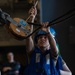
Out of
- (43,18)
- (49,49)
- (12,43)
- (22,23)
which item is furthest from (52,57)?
(12,43)

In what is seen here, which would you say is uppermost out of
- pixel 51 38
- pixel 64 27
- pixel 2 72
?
pixel 64 27

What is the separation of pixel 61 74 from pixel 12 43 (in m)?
4.11

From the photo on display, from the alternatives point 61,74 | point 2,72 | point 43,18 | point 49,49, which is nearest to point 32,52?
point 49,49

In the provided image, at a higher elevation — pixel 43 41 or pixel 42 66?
pixel 43 41

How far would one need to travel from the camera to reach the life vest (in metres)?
1.66

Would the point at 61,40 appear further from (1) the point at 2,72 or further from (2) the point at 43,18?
(1) the point at 2,72

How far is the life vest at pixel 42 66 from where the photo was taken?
5.44 ft

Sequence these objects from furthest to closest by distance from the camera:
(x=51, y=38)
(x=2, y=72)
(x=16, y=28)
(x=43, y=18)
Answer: (x=43, y=18) < (x=2, y=72) < (x=51, y=38) < (x=16, y=28)

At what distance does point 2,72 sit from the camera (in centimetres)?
339

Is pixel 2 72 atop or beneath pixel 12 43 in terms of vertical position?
beneath

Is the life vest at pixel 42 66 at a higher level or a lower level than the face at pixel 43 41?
lower

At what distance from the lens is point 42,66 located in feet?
5.51

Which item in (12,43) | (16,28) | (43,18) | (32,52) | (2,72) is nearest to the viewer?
(16,28)

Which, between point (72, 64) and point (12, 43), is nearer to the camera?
point (72, 64)
